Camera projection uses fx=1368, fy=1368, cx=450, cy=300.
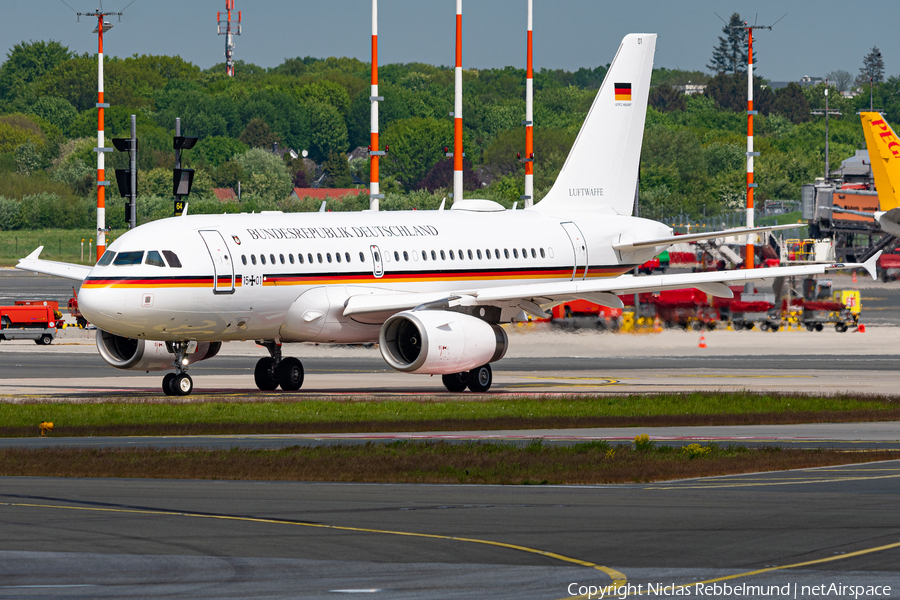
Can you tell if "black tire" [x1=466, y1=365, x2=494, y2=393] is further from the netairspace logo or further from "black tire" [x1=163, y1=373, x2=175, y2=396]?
the netairspace logo

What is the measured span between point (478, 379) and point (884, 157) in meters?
40.9

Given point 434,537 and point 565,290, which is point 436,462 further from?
point 565,290

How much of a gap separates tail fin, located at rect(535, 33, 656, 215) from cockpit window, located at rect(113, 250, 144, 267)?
15.6 meters

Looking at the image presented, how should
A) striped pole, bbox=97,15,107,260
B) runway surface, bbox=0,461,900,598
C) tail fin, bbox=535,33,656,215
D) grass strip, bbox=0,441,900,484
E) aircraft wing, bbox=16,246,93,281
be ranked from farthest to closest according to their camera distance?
1. striped pole, bbox=97,15,107,260
2. tail fin, bbox=535,33,656,215
3. aircraft wing, bbox=16,246,93,281
4. grass strip, bbox=0,441,900,484
5. runway surface, bbox=0,461,900,598

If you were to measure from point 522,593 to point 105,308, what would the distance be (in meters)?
24.5

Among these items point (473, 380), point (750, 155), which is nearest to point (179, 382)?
point (473, 380)

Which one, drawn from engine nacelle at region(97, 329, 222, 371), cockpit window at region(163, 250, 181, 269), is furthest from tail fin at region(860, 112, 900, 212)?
cockpit window at region(163, 250, 181, 269)

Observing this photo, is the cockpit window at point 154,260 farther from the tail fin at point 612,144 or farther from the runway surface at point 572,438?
the tail fin at point 612,144

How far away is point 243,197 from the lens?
195m

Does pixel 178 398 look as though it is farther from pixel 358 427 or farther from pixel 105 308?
pixel 358 427

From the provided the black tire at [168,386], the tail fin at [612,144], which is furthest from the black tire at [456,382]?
the tail fin at [612,144]

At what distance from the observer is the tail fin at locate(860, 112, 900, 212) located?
71750 mm

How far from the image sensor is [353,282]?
39.5m

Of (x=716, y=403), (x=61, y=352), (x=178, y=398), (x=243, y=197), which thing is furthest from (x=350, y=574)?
(x=243, y=197)
